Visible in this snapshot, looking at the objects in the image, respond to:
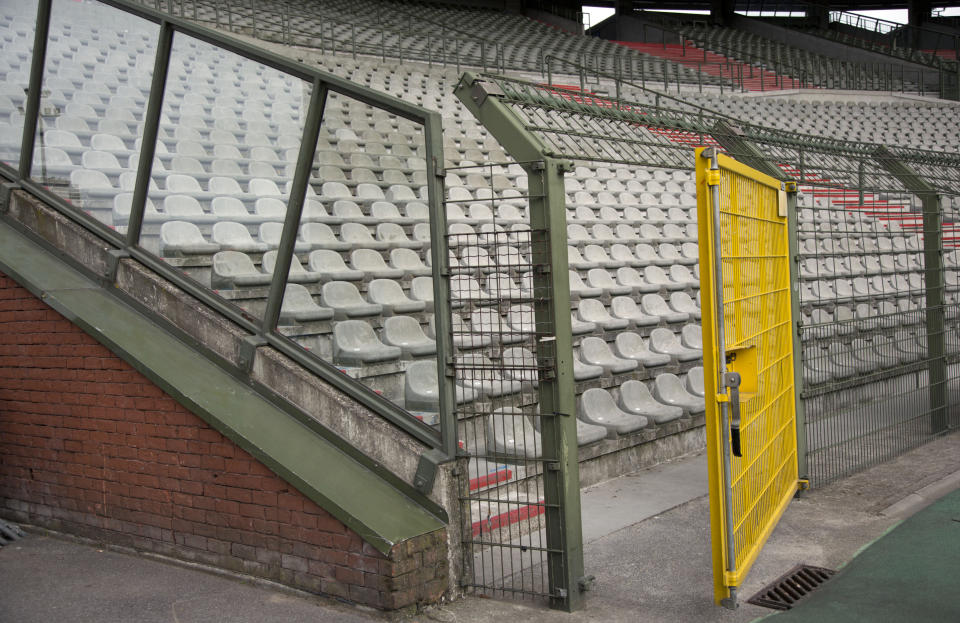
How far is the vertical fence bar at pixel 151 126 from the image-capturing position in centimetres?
435

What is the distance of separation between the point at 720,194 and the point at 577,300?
3.79 m

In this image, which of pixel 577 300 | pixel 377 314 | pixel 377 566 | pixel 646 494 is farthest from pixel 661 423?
pixel 377 566

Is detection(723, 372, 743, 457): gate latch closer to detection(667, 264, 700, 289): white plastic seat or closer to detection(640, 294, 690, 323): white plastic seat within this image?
detection(640, 294, 690, 323): white plastic seat

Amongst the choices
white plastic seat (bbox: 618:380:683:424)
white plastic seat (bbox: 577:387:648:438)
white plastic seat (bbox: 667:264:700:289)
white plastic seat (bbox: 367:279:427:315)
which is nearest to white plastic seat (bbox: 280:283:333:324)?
white plastic seat (bbox: 367:279:427:315)

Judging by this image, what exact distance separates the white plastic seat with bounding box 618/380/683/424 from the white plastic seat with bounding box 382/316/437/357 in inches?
86.0

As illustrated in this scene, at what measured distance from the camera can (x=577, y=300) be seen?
695cm

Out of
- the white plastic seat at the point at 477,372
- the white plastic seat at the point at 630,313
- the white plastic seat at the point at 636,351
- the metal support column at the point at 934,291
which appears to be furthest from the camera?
the white plastic seat at the point at 630,313

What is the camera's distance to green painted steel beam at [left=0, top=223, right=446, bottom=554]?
128 inches

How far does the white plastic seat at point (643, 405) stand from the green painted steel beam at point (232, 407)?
2.38m

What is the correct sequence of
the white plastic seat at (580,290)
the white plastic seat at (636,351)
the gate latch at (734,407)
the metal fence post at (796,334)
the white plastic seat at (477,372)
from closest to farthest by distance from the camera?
the gate latch at (734,407) → the white plastic seat at (477,372) → the metal fence post at (796,334) → the white plastic seat at (636,351) → the white plastic seat at (580,290)

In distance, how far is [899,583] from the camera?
3.42 m

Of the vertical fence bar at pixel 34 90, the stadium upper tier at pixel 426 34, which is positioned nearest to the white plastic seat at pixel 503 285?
the vertical fence bar at pixel 34 90

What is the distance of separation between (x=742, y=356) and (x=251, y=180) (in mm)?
2320

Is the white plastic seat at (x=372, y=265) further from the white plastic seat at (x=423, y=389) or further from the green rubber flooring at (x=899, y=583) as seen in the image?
the green rubber flooring at (x=899, y=583)
